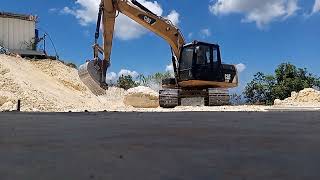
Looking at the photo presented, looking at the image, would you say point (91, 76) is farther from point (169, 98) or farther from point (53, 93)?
point (169, 98)

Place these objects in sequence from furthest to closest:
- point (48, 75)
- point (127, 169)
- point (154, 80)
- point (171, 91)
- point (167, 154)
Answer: point (154, 80), point (48, 75), point (171, 91), point (167, 154), point (127, 169)

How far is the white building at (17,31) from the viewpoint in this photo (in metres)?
42.6

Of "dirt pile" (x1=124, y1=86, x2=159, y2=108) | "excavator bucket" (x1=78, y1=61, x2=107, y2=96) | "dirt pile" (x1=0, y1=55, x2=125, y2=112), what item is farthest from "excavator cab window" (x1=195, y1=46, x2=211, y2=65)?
"excavator bucket" (x1=78, y1=61, x2=107, y2=96)

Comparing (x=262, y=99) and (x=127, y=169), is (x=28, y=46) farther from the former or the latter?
(x=127, y=169)

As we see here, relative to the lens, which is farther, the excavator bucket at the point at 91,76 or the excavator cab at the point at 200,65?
the excavator bucket at the point at 91,76

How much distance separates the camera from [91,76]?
31.5 metres

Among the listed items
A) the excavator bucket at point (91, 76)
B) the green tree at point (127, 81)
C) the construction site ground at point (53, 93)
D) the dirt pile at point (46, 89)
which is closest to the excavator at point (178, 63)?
the excavator bucket at point (91, 76)

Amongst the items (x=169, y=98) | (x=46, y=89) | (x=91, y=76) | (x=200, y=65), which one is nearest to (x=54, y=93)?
(x=46, y=89)

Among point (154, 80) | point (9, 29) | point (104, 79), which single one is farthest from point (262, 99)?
point (9, 29)

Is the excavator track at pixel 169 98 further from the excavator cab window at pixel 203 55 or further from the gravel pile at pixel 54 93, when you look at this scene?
the excavator cab window at pixel 203 55

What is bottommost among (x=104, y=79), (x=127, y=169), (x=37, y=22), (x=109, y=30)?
Result: (x=127, y=169)

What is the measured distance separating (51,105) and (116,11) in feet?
22.0

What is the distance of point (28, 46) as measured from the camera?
4322cm

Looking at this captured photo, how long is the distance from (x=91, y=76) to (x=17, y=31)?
14.8 m
